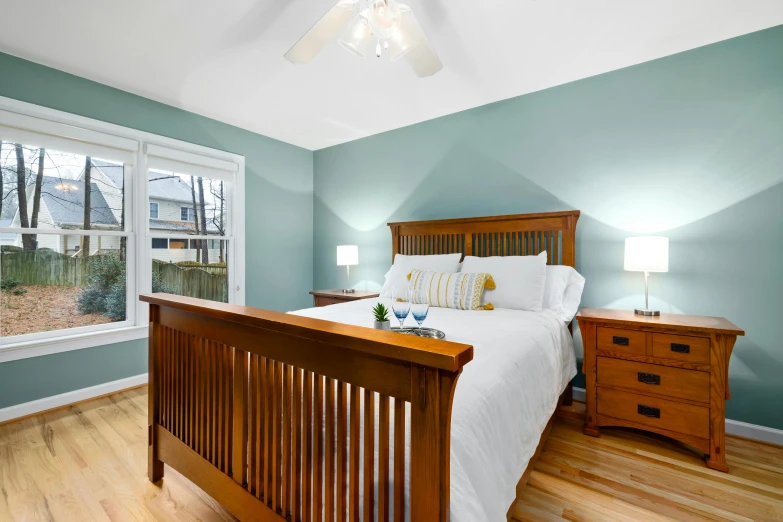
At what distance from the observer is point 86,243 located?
9.37 ft

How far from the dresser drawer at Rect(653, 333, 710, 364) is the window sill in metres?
3.81

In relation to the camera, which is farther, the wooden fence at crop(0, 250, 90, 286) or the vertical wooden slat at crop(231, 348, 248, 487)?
the wooden fence at crop(0, 250, 90, 286)

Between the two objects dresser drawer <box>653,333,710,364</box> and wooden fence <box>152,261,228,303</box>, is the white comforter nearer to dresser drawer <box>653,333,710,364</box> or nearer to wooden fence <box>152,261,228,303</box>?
dresser drawer <box>653,333,710,364</box>

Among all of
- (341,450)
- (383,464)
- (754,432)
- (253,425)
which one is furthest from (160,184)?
(754,432)

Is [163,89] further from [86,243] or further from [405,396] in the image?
[405,396]

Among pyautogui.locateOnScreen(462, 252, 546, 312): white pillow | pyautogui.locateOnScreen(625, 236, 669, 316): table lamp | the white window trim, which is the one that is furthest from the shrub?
pyautogui.locateOnScreen(625, 236, 669, 316): table lamp

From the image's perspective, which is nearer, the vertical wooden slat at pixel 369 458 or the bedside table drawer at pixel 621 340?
the vertical wooden slat at pixel 369 458

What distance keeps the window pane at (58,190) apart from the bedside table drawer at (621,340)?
379 centimetres

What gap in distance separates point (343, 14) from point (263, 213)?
8.98ft

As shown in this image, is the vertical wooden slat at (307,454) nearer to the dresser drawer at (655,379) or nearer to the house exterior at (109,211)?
the dresser drawer at (655,379)

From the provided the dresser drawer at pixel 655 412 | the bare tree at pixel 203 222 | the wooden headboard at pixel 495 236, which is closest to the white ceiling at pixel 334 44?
the bare tree at pixel 203 222

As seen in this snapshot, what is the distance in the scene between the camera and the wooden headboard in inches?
109

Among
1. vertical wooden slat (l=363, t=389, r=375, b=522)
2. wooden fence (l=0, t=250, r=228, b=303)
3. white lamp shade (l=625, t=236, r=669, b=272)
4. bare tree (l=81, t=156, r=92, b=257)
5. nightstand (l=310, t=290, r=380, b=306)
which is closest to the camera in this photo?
vertical wooden slat (l=363, t=389, r=375, b=522)

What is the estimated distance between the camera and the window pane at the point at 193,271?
3305 millimetres
